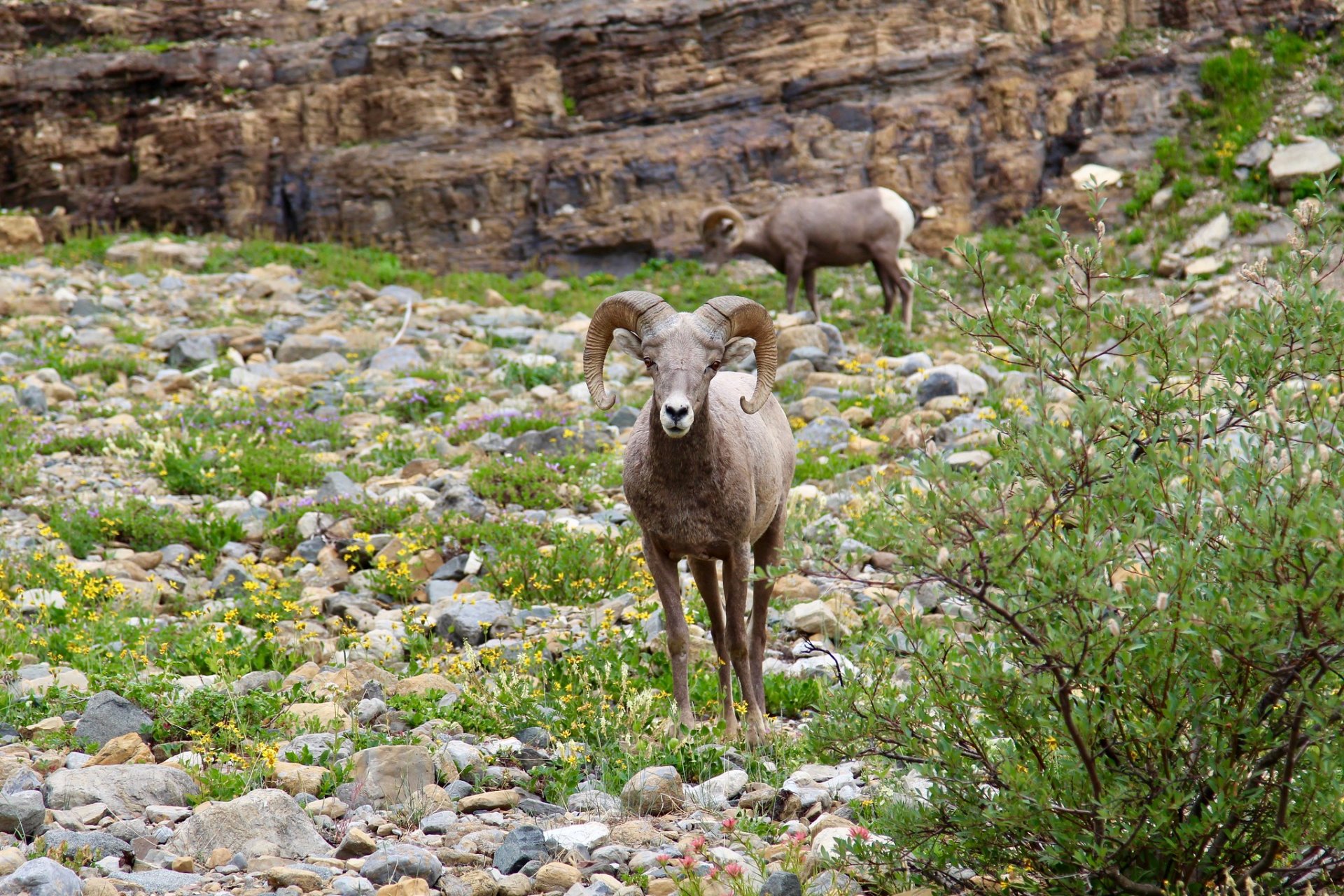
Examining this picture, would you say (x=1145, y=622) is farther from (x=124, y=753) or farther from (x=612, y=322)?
(x=124, y=753)

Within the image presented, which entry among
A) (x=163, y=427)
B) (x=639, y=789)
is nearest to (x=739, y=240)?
(x=163, y=427)

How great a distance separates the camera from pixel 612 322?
573cm

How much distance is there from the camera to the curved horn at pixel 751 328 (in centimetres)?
549

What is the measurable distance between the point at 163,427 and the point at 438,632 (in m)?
5.65

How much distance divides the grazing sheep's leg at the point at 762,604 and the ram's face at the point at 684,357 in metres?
0.87

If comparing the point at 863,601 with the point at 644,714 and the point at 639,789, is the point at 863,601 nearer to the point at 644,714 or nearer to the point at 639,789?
the point at 644,714

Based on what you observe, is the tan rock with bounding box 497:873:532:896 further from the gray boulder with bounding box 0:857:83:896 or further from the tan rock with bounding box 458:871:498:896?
the gray boulder with bounding box 0:857:83:896

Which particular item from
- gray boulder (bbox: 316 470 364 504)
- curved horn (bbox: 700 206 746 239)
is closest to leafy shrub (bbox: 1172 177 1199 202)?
curved horn (bbox: 700 206 746 239)

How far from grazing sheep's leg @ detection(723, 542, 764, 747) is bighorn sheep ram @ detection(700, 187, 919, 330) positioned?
414 inches

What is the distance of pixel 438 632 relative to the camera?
6715 millimetres

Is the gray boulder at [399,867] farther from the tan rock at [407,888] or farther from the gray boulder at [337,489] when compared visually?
the gray boulder at [337,489]

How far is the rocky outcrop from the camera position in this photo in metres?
19.9

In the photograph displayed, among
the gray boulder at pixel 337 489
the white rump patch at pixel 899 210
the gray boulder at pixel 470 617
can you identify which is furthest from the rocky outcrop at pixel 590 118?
the gray boulder at pixel 470 617

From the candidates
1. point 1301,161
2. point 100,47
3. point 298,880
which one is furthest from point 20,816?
point 100,47
